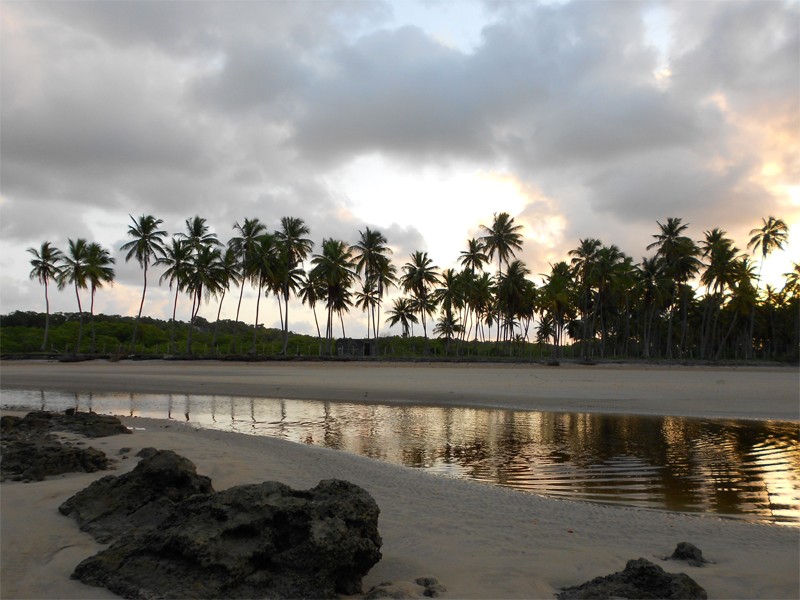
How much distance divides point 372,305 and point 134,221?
95.4ft

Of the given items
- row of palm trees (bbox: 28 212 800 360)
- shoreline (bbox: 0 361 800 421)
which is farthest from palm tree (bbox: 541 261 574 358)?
shoreline (bbox: 0 361 800 421)

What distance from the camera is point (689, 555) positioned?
486 cm

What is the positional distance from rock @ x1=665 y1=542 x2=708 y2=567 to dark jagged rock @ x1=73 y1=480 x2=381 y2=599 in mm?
2769

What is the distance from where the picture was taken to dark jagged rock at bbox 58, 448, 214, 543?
5184mm

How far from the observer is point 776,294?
255 ft

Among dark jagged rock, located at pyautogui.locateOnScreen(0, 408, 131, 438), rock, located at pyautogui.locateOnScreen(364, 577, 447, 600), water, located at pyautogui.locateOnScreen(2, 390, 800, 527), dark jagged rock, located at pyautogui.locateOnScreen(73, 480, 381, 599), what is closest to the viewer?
dark jagged rock, located at pyautogui.locateOnScreen(73, 480, 381, 599)

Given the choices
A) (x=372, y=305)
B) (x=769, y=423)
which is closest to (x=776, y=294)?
(x=372, y=305)

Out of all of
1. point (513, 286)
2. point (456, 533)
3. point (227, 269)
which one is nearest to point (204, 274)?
point (227, 269)

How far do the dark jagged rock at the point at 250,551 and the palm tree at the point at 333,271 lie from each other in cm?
5530

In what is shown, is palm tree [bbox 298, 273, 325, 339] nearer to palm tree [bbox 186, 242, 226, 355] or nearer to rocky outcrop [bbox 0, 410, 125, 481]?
palm tree [bbox 186, 242, 226, 355]

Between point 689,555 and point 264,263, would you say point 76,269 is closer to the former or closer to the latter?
point 264,263

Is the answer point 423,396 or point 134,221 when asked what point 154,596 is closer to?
point 423,396

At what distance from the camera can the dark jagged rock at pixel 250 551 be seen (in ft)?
12.4

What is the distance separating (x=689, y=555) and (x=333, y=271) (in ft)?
182
